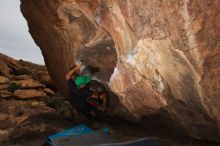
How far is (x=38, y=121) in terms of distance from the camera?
12.4 metres

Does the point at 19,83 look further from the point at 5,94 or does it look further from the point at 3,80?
the point at 5,94

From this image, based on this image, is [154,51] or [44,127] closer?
[154,51]

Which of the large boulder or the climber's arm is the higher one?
the large boulder

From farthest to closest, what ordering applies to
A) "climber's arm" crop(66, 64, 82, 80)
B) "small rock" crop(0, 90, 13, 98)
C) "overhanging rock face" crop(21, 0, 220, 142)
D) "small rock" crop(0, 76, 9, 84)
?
"small rock" crop(0, 76, 9, 84)
"small rock" crop(0, 90, 13, 98)
"climber's arm" crop(66, 64, 82, 80)
"overhanging rock face" crop(21, 0, 220, 142)

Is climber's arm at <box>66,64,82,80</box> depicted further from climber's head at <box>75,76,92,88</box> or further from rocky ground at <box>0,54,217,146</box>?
rocky ground at <box>0,54,217,146</box>

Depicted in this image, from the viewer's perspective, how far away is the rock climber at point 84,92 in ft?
31.2

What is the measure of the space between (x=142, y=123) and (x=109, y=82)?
1730 mm

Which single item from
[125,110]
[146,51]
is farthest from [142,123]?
[146,51]

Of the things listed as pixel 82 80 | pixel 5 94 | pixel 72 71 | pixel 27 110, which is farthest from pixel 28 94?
pixel 82 80

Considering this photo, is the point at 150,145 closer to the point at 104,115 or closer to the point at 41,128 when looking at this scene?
the point at 104,115

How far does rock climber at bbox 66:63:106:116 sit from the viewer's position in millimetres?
9508

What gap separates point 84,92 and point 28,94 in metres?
9.98

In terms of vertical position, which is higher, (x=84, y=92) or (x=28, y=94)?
(x=28, y=94)

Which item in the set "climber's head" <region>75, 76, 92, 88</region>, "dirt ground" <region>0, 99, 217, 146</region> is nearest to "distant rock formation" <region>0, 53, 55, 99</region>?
"dirt ground" <region>0, 99, 217, 146</region>
